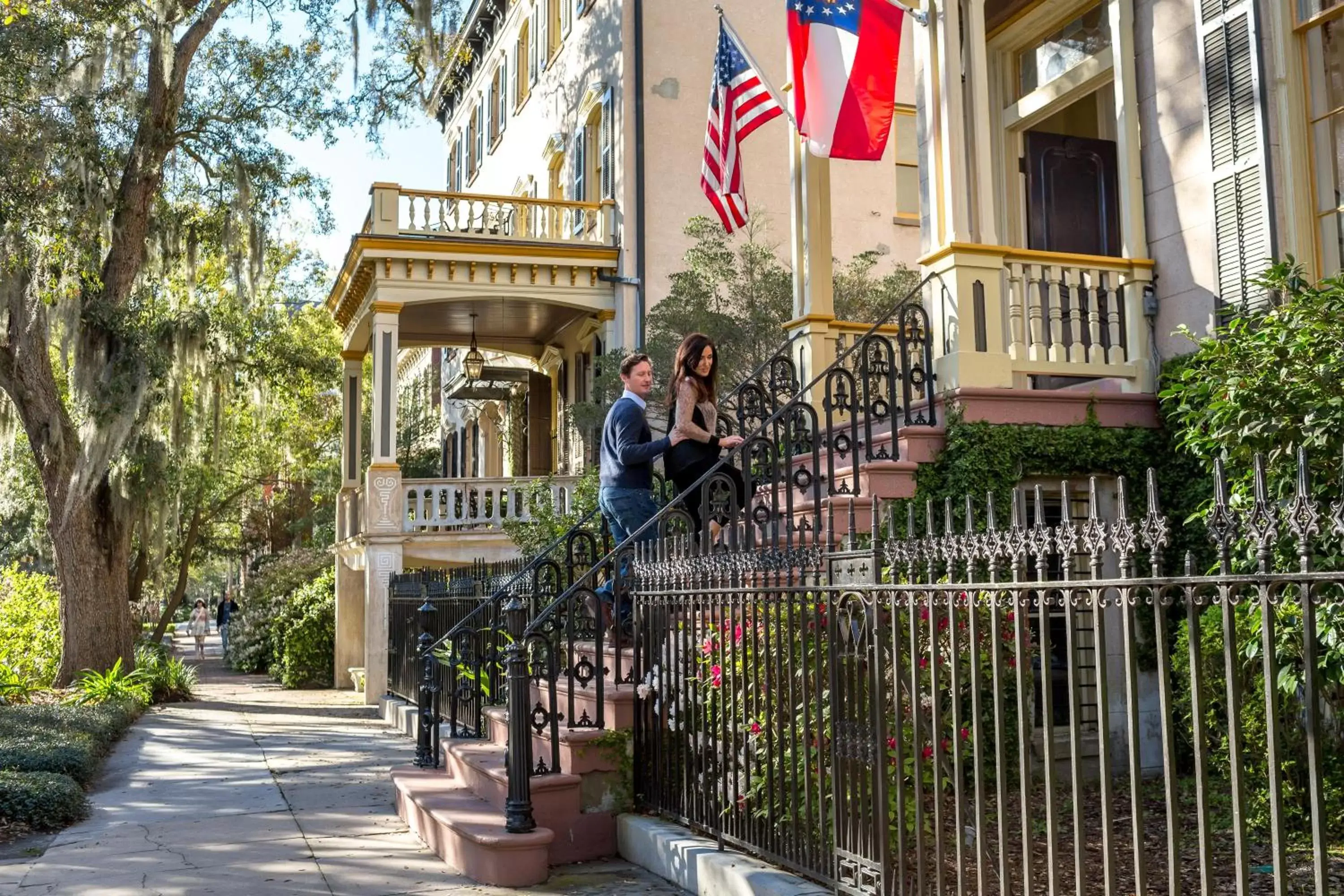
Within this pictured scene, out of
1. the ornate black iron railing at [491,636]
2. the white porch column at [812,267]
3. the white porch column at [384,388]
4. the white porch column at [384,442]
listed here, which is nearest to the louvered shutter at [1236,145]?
the ornate black iron railing at [491,636]

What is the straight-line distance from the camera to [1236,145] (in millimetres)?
8352

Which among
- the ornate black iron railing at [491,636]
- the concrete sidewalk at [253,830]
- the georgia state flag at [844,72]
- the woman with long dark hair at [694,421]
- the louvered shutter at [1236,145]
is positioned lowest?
the concrete sidewalk at [253,830]

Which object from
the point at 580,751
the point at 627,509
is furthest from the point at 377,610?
the point at 580,751

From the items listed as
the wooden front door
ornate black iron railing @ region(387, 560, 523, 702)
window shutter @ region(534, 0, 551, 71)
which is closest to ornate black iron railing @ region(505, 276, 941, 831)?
ornate black iron railing @ region(387, 560, 523, 702)

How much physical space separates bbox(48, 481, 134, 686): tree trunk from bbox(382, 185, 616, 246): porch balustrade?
5.72 metres

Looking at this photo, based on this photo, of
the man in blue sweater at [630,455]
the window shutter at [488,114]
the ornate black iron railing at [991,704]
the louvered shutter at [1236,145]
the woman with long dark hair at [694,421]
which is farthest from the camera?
the window shutter at [488,114]

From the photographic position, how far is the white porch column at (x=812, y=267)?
11.0 m

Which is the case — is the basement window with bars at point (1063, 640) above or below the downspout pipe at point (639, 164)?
below

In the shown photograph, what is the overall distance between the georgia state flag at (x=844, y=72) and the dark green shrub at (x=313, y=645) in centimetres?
1410

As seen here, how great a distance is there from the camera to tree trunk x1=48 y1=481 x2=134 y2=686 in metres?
16.8

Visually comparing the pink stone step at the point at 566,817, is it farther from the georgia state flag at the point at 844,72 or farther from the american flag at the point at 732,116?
the american flag at the point at 732,116

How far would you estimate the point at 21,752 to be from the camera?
952 centimetres

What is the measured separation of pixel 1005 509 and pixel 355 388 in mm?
15716

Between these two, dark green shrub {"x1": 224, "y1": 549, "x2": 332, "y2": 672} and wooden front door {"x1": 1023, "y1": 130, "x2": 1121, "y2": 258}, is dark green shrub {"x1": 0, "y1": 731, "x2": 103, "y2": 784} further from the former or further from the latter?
dark green shrub {"x1": 224, "y1": 549, "x2": 332, "y2": 672}
